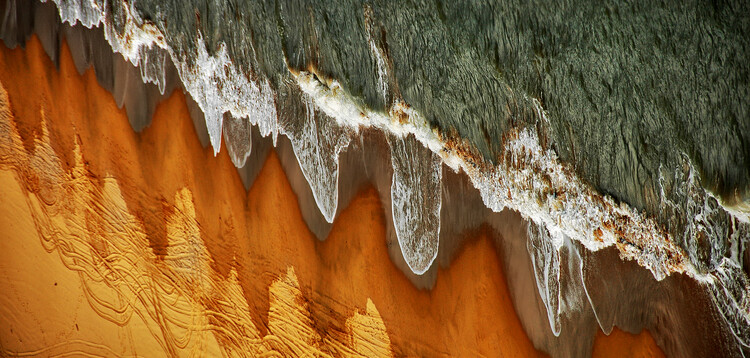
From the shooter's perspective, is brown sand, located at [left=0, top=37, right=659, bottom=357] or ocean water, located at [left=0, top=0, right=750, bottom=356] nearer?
ocean water, located at [left=0, top=0, right=750, bottom=356]

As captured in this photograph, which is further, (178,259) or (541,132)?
(178,259)

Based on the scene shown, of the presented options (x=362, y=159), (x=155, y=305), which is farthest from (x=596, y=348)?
(x=155, y=305)

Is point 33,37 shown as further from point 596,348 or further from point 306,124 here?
point 596,348

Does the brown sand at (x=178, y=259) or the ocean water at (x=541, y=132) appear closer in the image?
the ocean water at (x=541, y=132)
